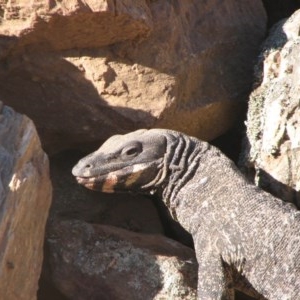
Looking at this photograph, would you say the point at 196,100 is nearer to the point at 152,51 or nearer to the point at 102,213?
the point at 152,51

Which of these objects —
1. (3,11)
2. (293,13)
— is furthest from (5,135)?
(293,13)

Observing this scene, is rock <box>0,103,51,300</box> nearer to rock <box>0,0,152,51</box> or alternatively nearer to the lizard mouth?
the lizard mouth

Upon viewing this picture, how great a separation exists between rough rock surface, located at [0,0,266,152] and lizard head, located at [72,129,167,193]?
0.87ft

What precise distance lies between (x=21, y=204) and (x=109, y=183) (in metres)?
1.00

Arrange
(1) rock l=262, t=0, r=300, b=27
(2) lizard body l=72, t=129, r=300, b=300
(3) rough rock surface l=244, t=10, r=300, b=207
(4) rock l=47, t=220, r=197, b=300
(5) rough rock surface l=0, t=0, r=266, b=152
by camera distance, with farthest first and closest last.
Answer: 1. (1) rock l=262, t=0, r=300, b=27
2. (3) rough rock surface l=244, t=10, r=300, b=207
3. (5) rough rock surface l=0, t=0, r=266, b=152
4. (4) rock l=47, t=220, r=197, b=300
5. (2) lizard body l=72, t=129, r=300, b=300

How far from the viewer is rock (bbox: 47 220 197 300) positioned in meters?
6.07

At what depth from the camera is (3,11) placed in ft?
20.7

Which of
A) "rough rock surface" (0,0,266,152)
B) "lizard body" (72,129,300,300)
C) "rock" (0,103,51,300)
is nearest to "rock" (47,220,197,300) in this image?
"lizard body" (72,129,300,300)

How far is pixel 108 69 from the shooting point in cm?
653

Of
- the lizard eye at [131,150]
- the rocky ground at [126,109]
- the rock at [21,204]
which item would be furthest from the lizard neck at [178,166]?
the rock at [21,204]

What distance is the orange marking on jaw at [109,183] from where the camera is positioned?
6.31 m

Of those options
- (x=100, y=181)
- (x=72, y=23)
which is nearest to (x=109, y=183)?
(x=100, y=181)

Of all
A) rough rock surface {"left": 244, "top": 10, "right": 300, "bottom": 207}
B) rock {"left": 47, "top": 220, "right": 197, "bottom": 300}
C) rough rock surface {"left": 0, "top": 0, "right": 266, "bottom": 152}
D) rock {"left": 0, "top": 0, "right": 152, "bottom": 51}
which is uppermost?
rock {"left": 0, "top": 0, "right": 152, "bottom": 51}

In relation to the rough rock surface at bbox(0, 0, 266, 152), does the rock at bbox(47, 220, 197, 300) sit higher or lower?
lower
